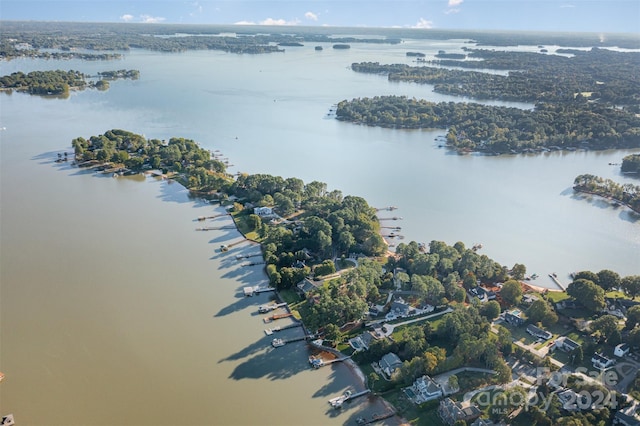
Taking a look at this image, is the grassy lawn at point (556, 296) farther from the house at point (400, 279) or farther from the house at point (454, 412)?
the house at point (454, 412)

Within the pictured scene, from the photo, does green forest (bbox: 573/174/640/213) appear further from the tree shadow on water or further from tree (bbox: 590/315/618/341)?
the tree shadow on water

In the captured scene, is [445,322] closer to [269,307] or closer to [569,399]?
[569,399]

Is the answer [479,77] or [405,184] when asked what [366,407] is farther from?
[479,77]

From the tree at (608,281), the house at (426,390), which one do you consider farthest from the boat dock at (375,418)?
the tree at (608,281)

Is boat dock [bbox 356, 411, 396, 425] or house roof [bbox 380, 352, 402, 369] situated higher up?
house roof [bbox 380, 352, 402, 369]

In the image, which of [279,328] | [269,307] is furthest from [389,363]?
[269,307]

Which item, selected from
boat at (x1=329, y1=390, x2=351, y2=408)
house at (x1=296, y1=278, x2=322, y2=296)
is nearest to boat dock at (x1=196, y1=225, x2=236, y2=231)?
house at (x1=296, y1=278, x2=322, y2=296)
